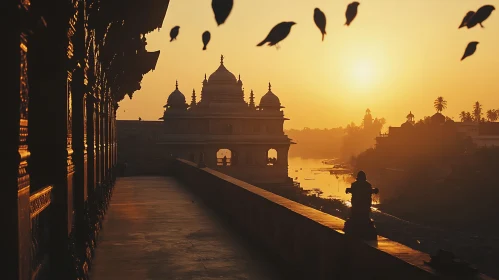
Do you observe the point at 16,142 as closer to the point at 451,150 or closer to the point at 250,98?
the point at 250,98

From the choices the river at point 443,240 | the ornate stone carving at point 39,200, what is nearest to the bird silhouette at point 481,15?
the ornate stone carving at point 39,200

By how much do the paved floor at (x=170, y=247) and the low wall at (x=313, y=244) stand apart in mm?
369

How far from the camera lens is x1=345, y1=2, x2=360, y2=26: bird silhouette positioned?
2461 mm

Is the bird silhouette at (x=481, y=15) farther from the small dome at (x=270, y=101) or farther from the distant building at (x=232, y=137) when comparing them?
the small dome at (x=270, y=101)

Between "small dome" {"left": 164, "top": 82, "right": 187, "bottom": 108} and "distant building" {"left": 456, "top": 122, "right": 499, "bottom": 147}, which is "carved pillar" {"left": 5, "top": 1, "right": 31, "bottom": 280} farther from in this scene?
"distant building" {"left": 456, "top": 122, "right": 499, "bottom": 147}

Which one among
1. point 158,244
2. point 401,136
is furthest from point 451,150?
point 158,244

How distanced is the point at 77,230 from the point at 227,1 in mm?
7743

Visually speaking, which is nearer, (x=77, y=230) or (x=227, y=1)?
(x=227, y=1)

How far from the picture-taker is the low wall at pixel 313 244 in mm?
6138

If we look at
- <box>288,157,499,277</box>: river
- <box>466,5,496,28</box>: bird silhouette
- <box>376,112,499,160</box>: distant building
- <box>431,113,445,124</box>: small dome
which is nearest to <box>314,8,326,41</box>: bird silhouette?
<box>466,5,496,28</box>: bird silhouette

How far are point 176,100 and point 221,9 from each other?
76.0 m

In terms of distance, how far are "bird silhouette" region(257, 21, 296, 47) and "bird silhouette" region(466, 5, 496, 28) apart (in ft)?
2.32

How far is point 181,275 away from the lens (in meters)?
9.27

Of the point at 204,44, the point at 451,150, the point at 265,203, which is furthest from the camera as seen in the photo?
the point at 451,150
